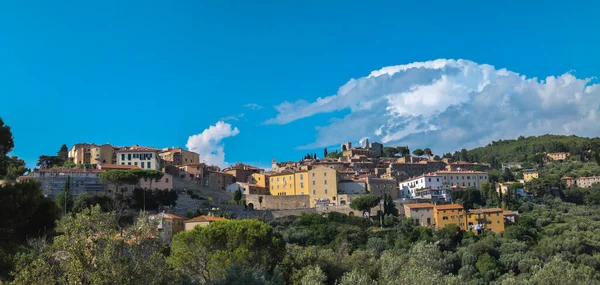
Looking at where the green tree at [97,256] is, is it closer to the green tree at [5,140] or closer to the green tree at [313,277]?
the green tree at [5,140]

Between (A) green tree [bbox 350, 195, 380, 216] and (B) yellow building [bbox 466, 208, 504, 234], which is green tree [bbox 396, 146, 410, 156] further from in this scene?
(A) green tree [bbox 350, 195, 380, 216]

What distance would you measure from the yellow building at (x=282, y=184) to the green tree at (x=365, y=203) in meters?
11.1

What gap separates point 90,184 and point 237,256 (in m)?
36.4

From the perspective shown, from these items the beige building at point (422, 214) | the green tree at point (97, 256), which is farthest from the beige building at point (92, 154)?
the green tree at point (97, 256)

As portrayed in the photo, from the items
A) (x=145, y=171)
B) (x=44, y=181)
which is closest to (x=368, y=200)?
(x=145, y=171)

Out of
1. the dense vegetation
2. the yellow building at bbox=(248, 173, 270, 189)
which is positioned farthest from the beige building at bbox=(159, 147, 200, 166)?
the dense vegetation

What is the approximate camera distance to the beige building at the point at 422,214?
71.4 meters

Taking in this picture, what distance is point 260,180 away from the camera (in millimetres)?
85062

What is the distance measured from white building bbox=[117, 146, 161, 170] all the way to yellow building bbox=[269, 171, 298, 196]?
16.3 meters

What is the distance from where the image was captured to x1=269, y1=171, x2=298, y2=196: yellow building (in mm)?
80438

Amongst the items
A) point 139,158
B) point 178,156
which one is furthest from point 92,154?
point 178,156

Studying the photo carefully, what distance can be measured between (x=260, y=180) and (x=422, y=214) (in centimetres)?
2456

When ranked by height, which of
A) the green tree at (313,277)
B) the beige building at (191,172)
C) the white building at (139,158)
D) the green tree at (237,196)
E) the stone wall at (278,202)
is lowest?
the green tree at (313,277)

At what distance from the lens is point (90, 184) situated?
6284 cm
